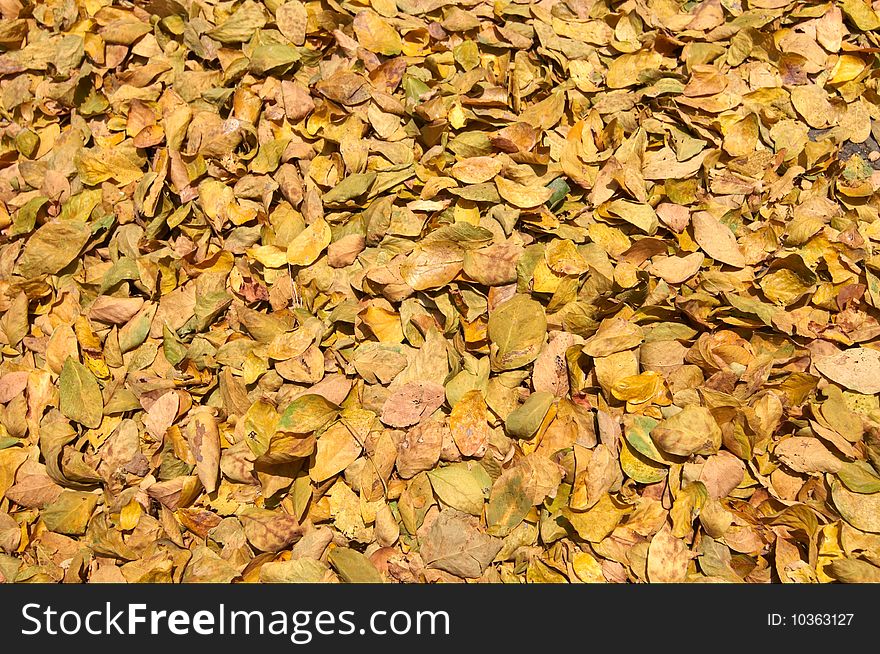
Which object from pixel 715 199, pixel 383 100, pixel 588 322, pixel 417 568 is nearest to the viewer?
pixel 417 568

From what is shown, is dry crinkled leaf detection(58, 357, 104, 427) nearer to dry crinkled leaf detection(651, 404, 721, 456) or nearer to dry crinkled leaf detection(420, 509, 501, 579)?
dry crinkled leaf detection(420, 509, 501, 579)

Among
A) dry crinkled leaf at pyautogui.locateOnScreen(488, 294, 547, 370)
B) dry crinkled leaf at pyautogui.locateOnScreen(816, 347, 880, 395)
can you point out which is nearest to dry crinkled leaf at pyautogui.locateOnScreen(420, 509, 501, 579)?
dry crinkled leaf at pyautogui.locateOnScreen(488, 294, 547, 370)

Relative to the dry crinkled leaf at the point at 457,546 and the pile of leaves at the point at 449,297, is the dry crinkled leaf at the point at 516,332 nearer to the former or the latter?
the pile of leaves at the point at 449,297

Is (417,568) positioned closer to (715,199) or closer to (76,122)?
(715,199)

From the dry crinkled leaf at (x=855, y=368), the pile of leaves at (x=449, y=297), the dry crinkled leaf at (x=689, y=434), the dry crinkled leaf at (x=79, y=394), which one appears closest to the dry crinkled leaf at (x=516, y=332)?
the pile of leaves at (x=449, y=297)

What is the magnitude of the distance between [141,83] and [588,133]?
107cm

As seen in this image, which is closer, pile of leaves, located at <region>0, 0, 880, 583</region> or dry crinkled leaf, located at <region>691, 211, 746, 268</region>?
pile of leaves, located at <region>0, 0, 880, 583</region>

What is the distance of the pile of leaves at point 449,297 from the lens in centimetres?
131

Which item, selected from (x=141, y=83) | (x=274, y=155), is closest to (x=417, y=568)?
(x=274, y=155)

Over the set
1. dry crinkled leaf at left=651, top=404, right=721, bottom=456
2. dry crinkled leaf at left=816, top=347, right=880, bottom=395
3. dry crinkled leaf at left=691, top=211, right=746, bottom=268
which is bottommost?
dry crinkled leaf at left=651, top=404, right=721, bottom=456

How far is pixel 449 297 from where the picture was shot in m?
1.46

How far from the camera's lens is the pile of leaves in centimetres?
131

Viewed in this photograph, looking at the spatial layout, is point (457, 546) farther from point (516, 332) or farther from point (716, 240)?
point (716, 240)

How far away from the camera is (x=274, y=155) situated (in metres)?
1.62
